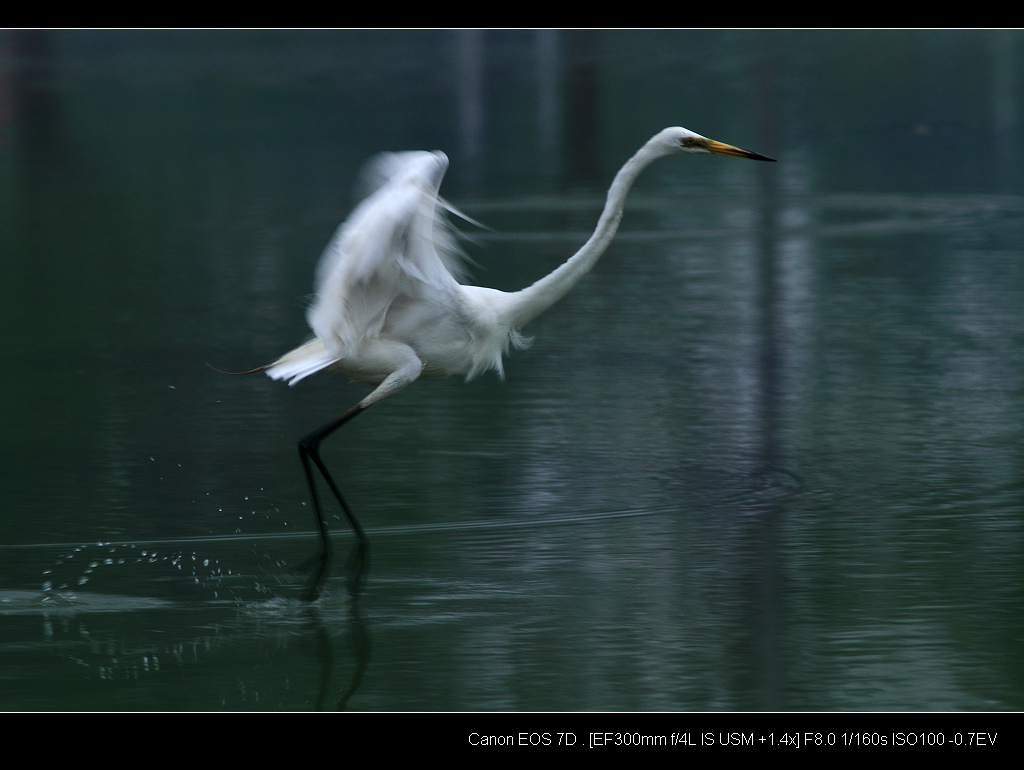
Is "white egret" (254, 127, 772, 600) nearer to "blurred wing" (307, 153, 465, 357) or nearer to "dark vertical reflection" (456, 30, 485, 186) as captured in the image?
"blurred wing" (307, 153, 465, 357)

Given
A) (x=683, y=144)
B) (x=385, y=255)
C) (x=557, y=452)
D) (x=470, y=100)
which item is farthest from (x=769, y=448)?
(x=470, y=100)

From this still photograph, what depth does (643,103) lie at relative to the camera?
20391 millimetres

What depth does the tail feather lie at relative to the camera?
6.16 metres

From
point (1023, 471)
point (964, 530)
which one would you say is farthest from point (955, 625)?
point (1023, 471)

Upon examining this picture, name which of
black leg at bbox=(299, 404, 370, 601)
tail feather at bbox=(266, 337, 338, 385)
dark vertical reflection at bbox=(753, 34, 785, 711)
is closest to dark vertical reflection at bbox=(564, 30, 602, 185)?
dark vertical reflection at bbox=(753, 34, 785, 711)

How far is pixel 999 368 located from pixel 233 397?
411cm

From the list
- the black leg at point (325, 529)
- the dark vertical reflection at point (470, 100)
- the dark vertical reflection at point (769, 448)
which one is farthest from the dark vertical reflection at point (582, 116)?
the black leg at point (325, 529)

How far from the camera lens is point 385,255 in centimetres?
570

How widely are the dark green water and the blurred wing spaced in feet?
2.79

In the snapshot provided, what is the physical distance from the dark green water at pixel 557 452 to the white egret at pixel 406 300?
558mm

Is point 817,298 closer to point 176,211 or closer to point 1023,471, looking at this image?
point 1023,471

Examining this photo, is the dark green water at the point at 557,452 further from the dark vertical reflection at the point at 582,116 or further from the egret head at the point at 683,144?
the egret head at the point at 683,144

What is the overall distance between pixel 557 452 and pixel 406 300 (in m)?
1.30

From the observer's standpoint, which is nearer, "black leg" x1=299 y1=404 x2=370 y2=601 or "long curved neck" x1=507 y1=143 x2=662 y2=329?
"black leg" x1=299 y1=404 x2=370 y2=601
